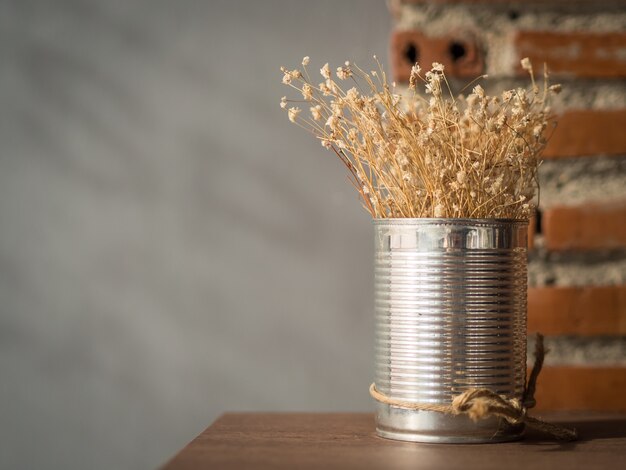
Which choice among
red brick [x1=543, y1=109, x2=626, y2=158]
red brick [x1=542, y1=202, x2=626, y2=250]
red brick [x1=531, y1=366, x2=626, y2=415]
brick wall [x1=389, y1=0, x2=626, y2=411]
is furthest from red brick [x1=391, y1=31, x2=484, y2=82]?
red brick [x1=531, y1=366, x2=626, y2=415]

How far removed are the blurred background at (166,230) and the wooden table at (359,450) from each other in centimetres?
66

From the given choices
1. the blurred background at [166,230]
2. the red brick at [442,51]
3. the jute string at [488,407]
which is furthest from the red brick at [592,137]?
the blurred background at [166,230]

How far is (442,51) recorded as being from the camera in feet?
4.75

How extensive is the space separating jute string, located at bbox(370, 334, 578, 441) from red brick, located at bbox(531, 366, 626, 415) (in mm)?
276

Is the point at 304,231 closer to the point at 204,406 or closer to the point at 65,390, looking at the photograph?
the point at 204,406

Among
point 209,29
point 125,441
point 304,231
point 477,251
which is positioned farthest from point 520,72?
point 125,441

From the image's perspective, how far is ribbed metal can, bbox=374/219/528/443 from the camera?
3.56ft

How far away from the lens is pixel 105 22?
2.01m

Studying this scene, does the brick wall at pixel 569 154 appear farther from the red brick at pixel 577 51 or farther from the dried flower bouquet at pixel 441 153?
the dried flower bouquet at pixel 441 153

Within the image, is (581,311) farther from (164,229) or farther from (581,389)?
(164,229)

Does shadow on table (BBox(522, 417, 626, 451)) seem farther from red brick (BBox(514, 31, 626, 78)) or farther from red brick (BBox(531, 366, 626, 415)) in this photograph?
red brick (BBox(514, 31, 626, 78))

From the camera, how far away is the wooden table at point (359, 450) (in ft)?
3.19

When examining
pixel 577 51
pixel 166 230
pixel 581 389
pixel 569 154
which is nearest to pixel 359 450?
pixel 581 389

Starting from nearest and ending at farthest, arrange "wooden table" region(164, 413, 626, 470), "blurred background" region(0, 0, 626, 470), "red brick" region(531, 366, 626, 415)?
"wooden table" region(164, 413, 626, 470) < "red brick" region(531, 366, 626, 415) < "blurred background" region(0, 0, 626, 470)
